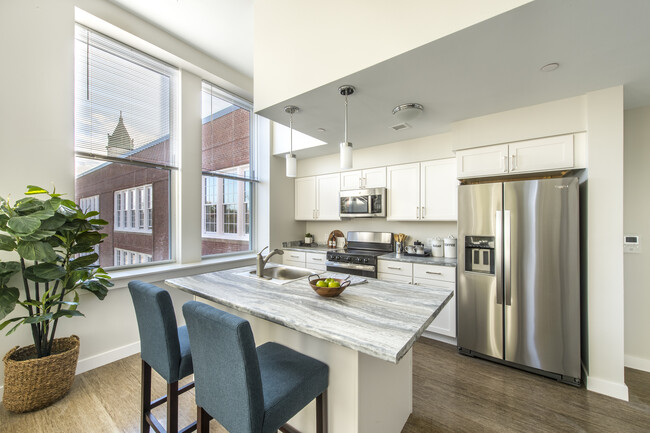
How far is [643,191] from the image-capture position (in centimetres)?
249

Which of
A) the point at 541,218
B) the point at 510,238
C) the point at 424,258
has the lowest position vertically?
the point at 424,258

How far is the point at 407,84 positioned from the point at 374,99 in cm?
34

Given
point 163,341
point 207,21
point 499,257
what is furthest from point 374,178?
point 163,341

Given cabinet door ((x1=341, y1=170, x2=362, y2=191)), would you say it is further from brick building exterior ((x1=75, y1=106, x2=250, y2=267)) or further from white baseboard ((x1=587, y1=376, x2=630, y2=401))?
white baseboard ((x1=587, y1=376, x2=630, y2=401))

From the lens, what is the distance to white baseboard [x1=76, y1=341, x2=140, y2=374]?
237 centimetres

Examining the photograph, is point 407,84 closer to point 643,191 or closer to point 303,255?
point 643,191

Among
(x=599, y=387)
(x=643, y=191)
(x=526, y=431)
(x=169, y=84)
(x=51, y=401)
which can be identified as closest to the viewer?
(x=526, y=431)

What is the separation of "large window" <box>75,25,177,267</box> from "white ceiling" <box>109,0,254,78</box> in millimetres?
432

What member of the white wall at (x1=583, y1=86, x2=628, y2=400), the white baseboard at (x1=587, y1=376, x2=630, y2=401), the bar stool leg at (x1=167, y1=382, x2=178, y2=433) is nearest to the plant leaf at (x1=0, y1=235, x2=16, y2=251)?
the bar stool leg at (x1=167, y1=382, x2=178, y2=433)

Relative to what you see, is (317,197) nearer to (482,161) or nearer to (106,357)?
(482,161)

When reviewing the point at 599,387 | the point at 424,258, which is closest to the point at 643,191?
the point at 599,387

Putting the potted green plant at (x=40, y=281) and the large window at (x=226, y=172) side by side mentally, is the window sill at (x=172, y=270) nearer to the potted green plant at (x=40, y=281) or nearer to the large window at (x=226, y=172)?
the large window at (x=226, y=172)

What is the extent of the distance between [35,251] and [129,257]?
3.74ft

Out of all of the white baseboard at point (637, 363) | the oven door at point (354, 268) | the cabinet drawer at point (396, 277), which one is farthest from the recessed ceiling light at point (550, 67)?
the white baseboard at point (637, 363)
